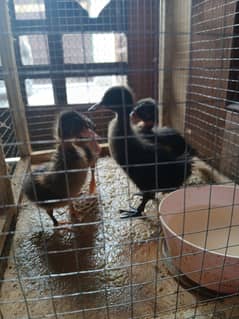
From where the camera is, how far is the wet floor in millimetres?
1011

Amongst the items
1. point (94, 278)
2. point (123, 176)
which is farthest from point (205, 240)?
point (123, 176)

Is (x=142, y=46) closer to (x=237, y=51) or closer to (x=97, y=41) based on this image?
(x=97, y=41)

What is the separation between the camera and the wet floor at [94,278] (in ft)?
3.32

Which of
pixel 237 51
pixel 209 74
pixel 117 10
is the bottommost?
pixel 209 74

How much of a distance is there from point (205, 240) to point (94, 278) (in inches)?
19.0

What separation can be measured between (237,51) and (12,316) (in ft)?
5.45

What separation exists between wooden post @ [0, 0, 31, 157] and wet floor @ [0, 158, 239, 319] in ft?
2.70

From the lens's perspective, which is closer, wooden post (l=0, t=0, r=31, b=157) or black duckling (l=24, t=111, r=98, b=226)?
black duckling (l=24, t=111, r=98, b=226)

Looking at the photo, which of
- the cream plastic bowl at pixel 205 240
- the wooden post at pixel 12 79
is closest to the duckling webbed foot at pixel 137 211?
the cream plastic bowl at pixel 205 240

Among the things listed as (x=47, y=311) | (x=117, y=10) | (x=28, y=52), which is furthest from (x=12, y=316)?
(x=117, y=10)

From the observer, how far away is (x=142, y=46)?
2.83 meters

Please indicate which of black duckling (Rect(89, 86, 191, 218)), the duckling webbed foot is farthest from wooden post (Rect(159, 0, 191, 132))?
the duckling webbed foot

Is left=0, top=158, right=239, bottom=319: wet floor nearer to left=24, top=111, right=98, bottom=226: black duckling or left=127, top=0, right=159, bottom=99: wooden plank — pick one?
left=24, top=111, right=98, bottom=226: black duckling

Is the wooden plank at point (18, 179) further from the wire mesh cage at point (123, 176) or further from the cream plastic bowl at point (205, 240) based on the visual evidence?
the cream plastic bowl at point (205, 240)
